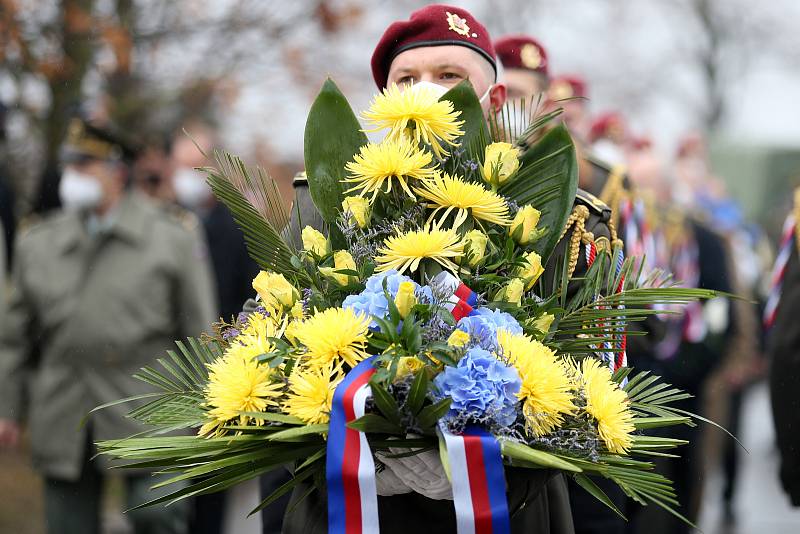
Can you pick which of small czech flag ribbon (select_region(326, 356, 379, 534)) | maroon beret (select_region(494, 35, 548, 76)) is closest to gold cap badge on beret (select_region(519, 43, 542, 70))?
maroon beret (select_region(494, 35, 548, 76))

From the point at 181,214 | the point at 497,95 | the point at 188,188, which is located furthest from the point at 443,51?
the point at 188,188

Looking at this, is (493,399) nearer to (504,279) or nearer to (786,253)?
(504,279)

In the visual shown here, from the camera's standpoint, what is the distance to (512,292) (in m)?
2.80

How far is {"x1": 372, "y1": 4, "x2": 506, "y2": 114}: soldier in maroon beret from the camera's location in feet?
11.2

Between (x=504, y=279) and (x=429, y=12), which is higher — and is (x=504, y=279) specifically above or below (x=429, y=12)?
below

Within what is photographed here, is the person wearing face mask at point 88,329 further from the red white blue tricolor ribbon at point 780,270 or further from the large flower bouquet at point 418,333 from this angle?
the large flower bouquet at point 418,333

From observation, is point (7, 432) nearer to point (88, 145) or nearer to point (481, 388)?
point (88, 145)

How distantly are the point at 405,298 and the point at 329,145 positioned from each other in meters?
0.59

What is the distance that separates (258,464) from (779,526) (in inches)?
286

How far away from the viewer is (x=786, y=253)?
204 inches

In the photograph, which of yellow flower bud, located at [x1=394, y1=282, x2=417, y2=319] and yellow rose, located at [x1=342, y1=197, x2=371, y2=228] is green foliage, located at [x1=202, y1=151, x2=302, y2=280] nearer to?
yellow rose, located at [x1=342, y1=197, x2=371, y2=228]

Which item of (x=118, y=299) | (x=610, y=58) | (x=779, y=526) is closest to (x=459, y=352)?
(x=118, y=299)

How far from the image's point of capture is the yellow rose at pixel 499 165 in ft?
9.64

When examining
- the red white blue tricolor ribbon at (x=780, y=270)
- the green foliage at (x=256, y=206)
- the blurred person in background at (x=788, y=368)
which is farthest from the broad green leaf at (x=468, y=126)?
the red white blue tricolor ribbon at (x=780, y=270)
